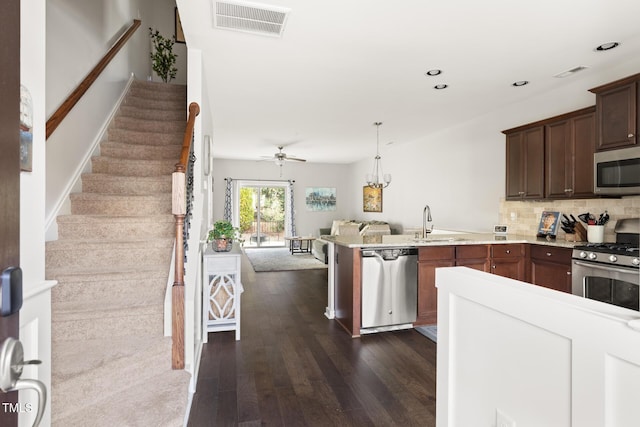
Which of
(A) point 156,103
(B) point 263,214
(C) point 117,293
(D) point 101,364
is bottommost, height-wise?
(D) point 101,364

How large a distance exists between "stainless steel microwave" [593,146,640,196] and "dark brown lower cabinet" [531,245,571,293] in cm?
68

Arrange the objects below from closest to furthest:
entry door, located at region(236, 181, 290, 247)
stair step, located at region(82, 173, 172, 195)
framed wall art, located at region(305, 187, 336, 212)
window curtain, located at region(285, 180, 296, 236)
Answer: stair step, located at region(82, 173, 172, 195)
entry door, located at region(236, 181, 290, 247)
window curtain, located at region(285, 180, 296, 236)
framed wall art, located at region(305, 187, 336, 212)

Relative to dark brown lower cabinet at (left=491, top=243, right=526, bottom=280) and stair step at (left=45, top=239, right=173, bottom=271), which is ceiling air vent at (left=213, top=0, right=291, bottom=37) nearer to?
stair step at (left=45, top=239, right=173, bottom=271)

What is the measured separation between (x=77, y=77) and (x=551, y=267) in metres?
5.22

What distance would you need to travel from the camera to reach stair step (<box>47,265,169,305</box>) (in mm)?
2355

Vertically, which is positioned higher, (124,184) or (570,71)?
(570,71)

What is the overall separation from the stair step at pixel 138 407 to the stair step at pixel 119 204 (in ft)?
5.25

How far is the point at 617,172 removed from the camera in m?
3.18

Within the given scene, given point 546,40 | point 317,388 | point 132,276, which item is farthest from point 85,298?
point 546,40

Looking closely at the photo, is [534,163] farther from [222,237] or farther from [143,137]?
[143,137]

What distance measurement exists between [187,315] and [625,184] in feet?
12.8

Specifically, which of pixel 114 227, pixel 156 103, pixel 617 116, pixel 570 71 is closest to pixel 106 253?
pixel 114 227

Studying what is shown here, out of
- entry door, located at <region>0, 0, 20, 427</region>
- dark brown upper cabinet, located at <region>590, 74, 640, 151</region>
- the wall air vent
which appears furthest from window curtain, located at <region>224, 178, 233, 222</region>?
entry door, located at <region>0, 0, 20, 427</region>

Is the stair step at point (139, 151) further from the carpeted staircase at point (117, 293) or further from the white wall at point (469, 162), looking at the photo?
the white wall at point (469, 162)
